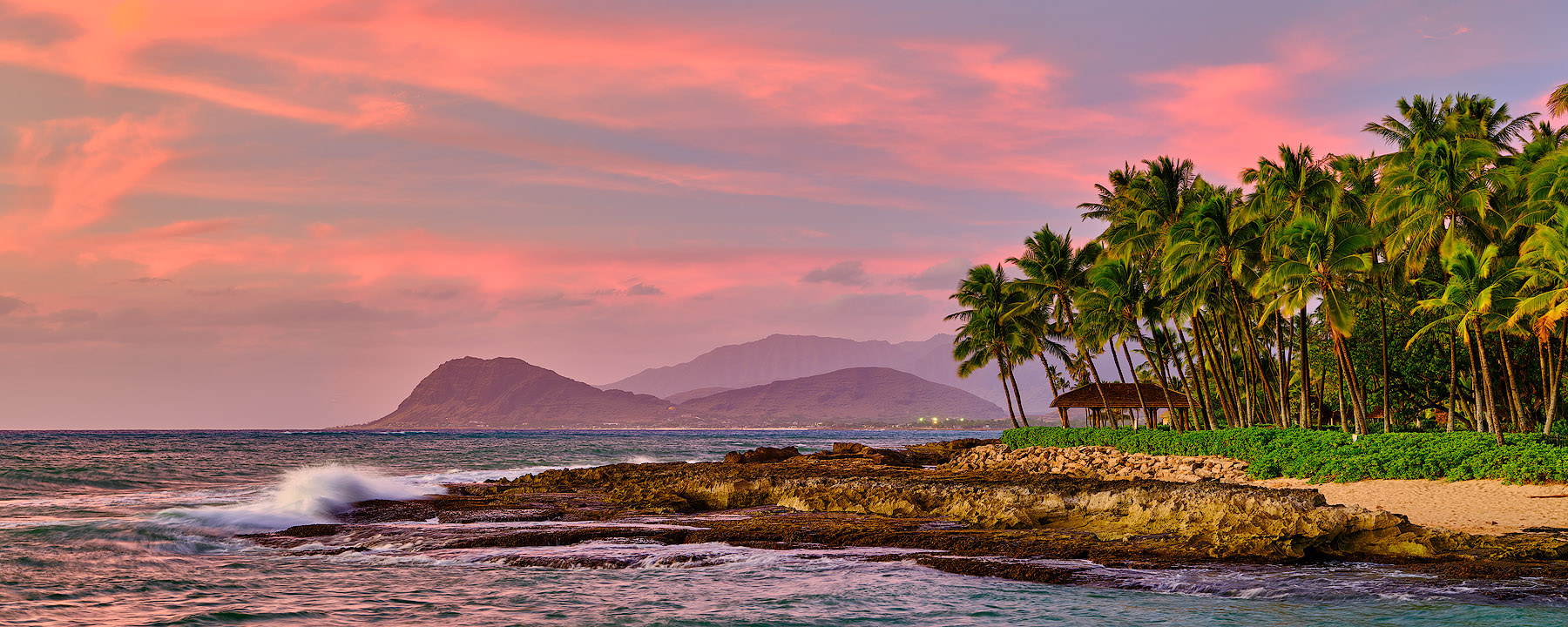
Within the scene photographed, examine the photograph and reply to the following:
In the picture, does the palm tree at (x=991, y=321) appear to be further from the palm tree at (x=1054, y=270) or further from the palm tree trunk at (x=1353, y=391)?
the palm tree trunk at (x=1353, y=391)

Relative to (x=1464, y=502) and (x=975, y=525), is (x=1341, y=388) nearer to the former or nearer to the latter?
(x=1464, y=502)

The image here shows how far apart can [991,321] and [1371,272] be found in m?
23.5

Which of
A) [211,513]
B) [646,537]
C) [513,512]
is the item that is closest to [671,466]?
[513,512]

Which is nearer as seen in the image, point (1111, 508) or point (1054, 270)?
point (1111, 508)

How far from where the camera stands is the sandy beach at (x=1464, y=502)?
17.8 meters

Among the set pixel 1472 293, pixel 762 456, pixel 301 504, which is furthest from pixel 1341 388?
pixel 301 504

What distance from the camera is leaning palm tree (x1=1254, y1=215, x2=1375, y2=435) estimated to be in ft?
94.0

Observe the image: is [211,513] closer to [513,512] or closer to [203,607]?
[513,512]

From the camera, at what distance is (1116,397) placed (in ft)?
168

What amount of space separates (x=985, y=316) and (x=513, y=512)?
3454cm

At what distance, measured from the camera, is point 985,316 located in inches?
2101

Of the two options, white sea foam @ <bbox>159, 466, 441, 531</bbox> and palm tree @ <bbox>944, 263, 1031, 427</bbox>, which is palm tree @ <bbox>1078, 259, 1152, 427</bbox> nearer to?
palm tree @ <bbox>944, 263, 1031, 427</bbox>

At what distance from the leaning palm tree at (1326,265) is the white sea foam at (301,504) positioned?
91.0ft

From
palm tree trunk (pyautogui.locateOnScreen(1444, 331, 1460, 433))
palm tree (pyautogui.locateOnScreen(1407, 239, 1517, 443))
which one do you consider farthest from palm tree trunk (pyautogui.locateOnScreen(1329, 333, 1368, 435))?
palm tree trunk (pyautogui.locateOnScreen(1444, 331, 1460, 433))
